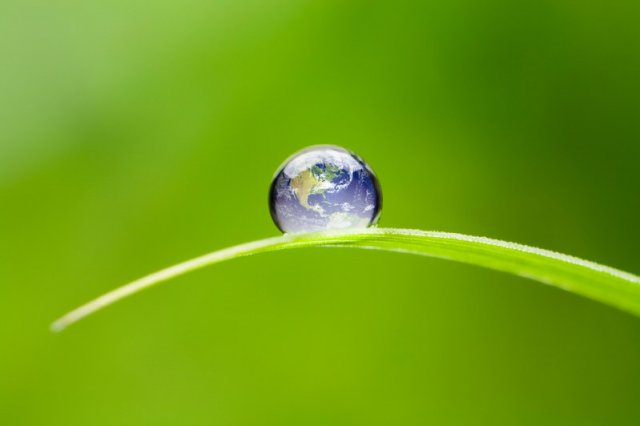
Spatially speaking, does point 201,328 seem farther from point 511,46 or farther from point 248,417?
point 511,46

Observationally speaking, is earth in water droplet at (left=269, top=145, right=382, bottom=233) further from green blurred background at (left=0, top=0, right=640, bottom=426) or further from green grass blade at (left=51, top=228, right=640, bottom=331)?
green blurred background at (left=0, top=0, right=640, bottom=426)

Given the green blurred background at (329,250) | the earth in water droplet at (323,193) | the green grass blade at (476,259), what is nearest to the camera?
the green grass blade at (476,259)

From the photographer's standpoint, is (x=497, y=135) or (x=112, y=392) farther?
(x=497, y=135)

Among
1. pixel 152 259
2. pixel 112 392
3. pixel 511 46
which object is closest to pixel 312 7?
pixel 511 46

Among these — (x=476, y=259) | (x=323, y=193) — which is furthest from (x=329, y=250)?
(x=476, y=259)

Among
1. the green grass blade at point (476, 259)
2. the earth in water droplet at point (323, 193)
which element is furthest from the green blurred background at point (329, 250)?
the green grass blade at point (476, 259)

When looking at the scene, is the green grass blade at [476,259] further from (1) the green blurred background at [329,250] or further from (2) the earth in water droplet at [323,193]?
(1) the green blurred background at [329,250]

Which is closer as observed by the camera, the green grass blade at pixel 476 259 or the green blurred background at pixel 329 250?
the green grass blade at pixel 476 259

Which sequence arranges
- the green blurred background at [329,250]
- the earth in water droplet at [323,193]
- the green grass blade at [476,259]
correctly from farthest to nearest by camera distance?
the green blurred background at [329,250]
the earth in water droplet at [323,193]
the green grass blade at [476,259]
